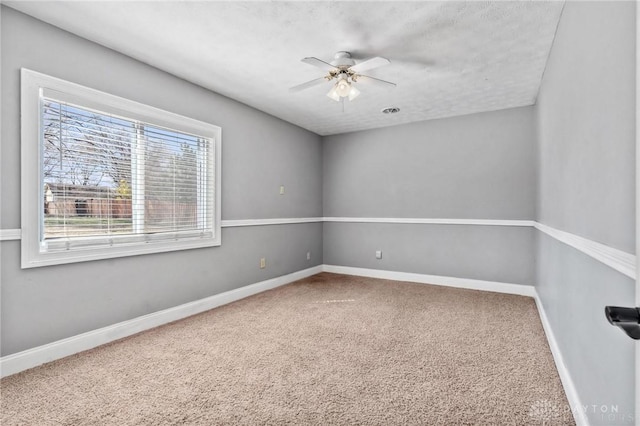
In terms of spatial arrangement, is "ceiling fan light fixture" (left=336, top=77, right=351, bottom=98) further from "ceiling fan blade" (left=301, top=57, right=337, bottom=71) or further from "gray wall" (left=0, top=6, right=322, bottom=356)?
"gray wall" (left=0, top=6, right=322, bottom=356)

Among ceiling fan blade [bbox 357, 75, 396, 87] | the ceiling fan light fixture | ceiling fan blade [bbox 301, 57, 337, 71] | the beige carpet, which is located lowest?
A: the beige carpet

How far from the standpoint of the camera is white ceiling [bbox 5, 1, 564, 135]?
78.0 inches

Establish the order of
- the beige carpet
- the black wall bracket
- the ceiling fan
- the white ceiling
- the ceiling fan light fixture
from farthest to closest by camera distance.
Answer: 1. the ceiling fan light fixture
2. the ceiling fan
3. the white ceiling
4. the beige carpet
5. the black wall bracket

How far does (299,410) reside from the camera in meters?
1.65

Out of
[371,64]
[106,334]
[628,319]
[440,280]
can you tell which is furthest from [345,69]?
[440,280]

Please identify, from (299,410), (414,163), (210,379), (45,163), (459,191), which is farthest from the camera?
(414,163)

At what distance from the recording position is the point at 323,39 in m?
2.31

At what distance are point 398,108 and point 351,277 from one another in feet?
8.21

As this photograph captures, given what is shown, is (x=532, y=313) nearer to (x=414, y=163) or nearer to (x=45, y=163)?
(x=414, y=163)

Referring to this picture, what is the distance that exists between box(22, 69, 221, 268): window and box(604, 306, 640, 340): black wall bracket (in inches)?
112

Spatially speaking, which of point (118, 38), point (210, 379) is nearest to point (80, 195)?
point (118, 38)

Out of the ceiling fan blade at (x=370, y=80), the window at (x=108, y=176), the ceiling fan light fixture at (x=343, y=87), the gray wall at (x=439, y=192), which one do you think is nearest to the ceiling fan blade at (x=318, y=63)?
the ceiling fan light fixture at (x=343, y=87)

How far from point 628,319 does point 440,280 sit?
A: 3969 mm

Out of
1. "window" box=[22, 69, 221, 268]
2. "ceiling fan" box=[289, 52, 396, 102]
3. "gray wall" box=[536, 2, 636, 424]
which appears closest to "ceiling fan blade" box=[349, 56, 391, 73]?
"ceiling fan" box=[289, 52, 396, 102]
